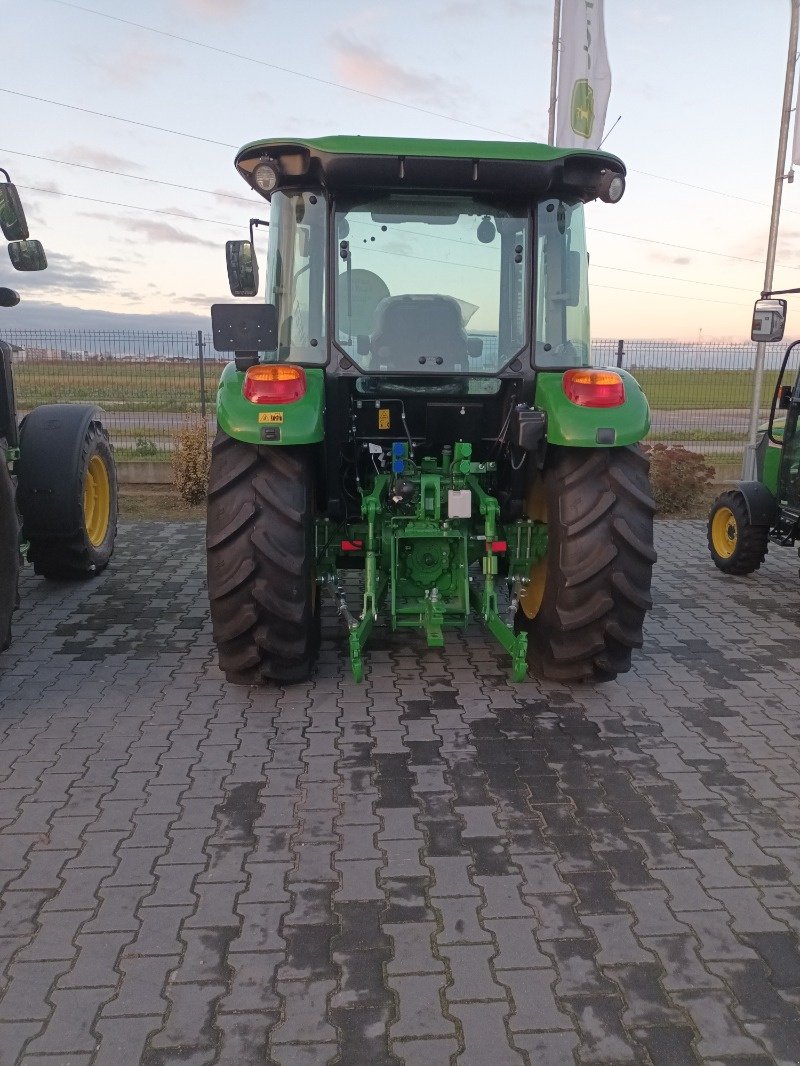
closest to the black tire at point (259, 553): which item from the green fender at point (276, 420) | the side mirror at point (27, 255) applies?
the green fender at point (276, 420)

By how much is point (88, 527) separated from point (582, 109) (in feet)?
26.8

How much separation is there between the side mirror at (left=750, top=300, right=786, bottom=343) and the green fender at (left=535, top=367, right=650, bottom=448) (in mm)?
2556

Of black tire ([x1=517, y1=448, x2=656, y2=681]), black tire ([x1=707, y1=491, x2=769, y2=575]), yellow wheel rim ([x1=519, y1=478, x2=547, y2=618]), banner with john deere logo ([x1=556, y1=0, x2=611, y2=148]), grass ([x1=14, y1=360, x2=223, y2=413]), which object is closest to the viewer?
black tire ([x1=517, y1=448, x2=656, y2=681])

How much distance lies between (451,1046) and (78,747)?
228 cm

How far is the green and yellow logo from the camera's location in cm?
1105

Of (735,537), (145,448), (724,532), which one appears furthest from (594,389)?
(145,448)

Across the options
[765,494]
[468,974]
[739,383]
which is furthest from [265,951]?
[739,383]

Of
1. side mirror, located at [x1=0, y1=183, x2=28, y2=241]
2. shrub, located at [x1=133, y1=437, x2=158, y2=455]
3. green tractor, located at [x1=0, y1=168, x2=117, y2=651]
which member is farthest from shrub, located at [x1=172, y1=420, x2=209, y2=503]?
side mirror, located at [x1=0, y1=183, x2=28, y2=241]

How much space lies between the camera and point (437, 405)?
4480 millimetres

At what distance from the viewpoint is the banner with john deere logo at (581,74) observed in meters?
11.1

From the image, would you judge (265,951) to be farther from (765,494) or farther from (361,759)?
(765,494)

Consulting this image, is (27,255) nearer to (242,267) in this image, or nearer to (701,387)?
(242,267)

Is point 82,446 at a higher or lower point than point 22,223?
lower

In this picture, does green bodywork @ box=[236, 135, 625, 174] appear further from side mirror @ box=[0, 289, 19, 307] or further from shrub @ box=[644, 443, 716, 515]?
shrub @ box=[644, 443, 716, 515]
